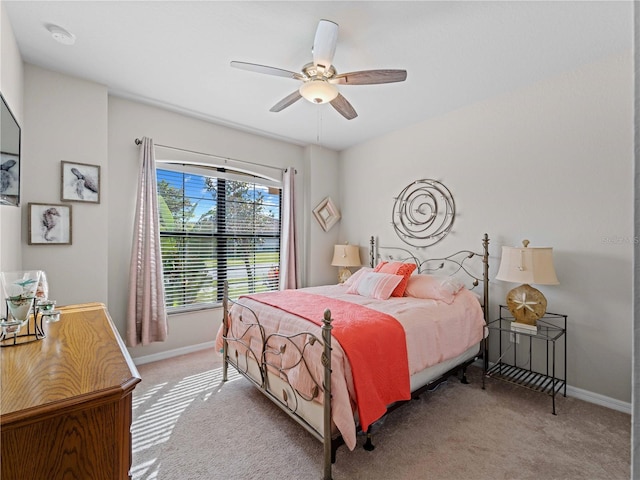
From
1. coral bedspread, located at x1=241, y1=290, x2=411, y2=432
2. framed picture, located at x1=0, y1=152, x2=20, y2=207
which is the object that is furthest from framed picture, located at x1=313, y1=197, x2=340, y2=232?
framed picture, located at x1=0, y1=152, x2=20, y2=207

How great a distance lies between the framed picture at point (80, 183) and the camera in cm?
264

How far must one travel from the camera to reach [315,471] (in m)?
1.72

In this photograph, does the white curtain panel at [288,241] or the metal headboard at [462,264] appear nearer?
the metal headboard at [462,264]

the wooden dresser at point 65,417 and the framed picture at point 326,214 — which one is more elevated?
the framed picture at point 326,214

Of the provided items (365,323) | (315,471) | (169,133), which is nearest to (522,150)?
(365,323)

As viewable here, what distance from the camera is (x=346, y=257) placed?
4281mm

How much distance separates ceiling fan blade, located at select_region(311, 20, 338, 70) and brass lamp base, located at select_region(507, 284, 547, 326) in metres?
2.45

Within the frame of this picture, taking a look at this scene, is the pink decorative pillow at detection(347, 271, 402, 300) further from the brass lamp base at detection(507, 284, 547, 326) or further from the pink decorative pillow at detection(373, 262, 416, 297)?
the brass lamp base at detection(507, 284, 547, 326)

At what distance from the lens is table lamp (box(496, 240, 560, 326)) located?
2369mm

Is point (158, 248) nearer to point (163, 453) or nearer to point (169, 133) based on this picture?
point (169, 133)

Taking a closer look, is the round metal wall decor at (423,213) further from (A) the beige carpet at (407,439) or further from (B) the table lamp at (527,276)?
(A) the beige carpet at (407,439)

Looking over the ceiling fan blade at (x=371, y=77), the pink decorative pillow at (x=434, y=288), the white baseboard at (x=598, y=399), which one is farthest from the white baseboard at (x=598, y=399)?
the ceiling fan blade at (x=371, y=77)

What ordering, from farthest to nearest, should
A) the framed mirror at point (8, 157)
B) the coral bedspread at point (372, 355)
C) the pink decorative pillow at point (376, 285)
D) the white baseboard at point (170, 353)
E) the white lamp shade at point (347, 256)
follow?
the white lamp shade at point (347, 256), the white baseboard at point (170, 353), the pink decorative pillow at point (376, 285), the coral bedspread at point (372, 355), the framed mirror at point (8, 157)

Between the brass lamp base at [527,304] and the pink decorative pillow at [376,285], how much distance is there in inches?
39.0
